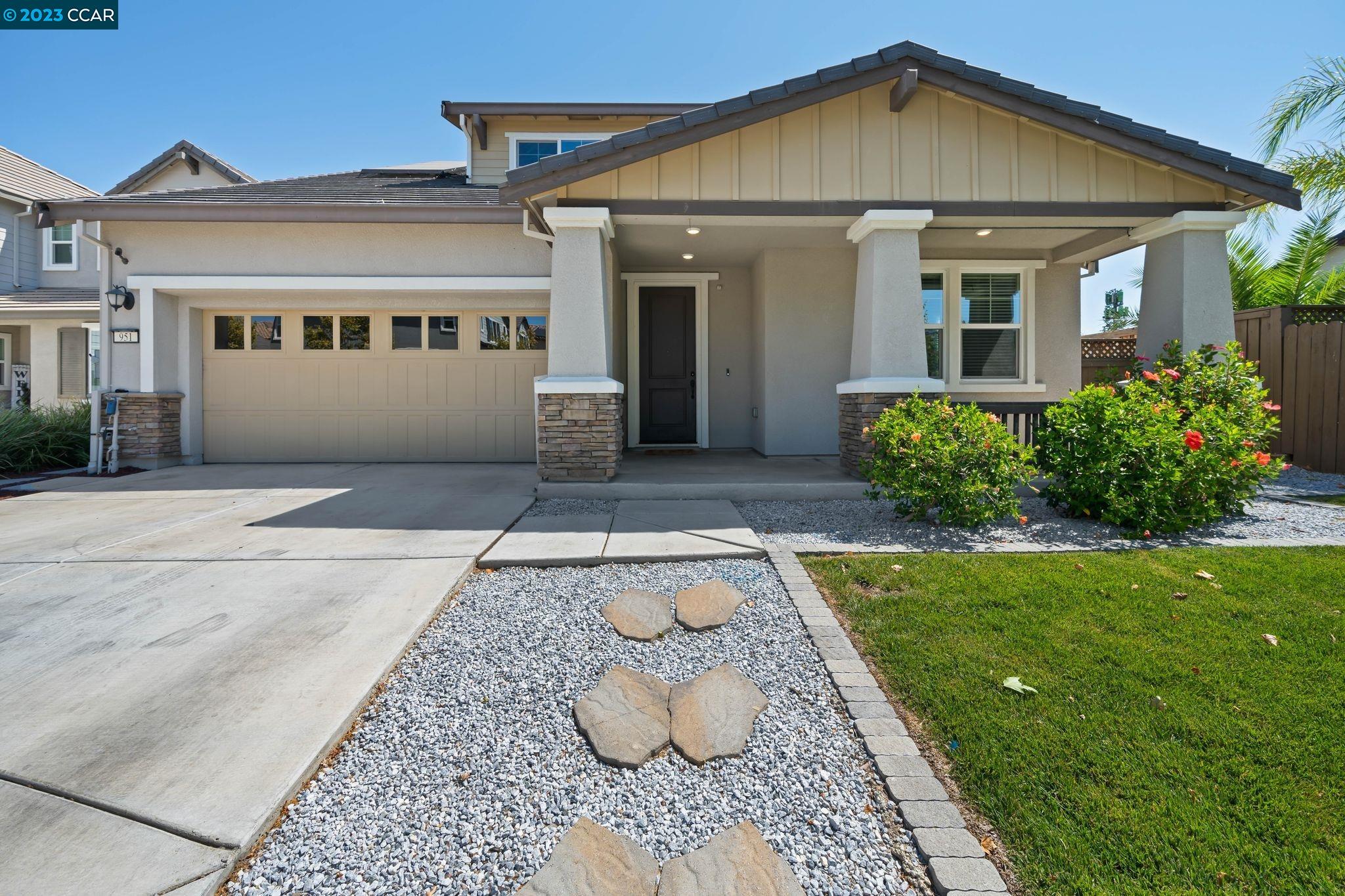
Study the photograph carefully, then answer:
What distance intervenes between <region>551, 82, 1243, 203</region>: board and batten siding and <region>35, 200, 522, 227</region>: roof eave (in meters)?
2.21

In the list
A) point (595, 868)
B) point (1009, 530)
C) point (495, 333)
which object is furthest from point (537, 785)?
point (495, 333)

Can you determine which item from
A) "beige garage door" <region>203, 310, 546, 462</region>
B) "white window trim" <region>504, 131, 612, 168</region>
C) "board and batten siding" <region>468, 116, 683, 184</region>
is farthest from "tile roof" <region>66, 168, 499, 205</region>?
"beige garage door" <region>203, 310, 546, 462</region>

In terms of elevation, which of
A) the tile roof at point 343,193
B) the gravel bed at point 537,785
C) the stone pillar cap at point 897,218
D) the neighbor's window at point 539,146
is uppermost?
the neighbor's window at point 539,146

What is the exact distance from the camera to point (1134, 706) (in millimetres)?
2219

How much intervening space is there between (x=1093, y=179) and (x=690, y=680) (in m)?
6.57

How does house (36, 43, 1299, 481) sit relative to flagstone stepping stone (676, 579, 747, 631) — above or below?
above

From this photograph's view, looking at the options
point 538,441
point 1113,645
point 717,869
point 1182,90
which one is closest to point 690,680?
point 717,869

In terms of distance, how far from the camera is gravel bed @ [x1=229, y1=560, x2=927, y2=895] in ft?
5.05

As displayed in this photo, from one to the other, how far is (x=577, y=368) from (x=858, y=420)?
2.85 meters

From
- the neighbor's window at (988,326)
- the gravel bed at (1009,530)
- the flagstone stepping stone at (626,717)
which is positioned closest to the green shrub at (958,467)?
the gravel bed at (1009,530)

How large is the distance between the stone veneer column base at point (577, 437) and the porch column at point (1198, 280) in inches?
223

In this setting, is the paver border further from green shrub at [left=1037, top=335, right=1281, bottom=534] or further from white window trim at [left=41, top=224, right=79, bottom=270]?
white window trim at [left=41, top=224, right=79, bottom=270]

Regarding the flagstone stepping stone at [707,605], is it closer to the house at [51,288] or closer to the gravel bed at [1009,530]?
the gravel bed at [1009,530]

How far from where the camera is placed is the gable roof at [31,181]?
12.5 m
